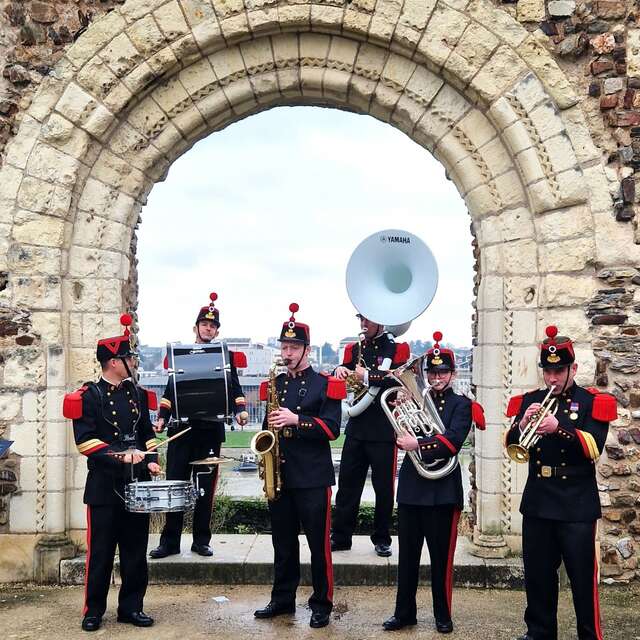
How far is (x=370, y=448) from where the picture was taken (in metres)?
6.59

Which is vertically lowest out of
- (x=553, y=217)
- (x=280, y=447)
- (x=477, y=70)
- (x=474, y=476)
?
(x=474, y=476)

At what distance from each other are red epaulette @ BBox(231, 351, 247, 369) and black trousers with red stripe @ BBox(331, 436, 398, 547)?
40.8 inches

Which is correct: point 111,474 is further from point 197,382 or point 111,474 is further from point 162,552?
point 162,552

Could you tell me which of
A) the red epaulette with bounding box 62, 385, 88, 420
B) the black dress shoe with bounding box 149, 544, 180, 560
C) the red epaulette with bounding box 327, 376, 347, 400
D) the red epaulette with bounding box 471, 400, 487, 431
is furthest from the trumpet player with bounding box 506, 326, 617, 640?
the black dress shoe with bounding box 149, 544, 180, 560

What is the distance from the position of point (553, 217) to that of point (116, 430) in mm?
3691

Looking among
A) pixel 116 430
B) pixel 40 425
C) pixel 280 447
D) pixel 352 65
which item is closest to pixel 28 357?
pixel 40 425

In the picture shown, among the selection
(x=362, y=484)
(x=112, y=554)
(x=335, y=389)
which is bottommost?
(x=112, y=554)

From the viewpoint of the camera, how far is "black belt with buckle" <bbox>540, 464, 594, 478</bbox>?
474 centimetres

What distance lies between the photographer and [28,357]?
6.58m

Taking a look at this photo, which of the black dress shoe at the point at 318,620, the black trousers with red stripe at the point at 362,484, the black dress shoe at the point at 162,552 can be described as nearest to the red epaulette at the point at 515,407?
the black trousers with red stripe at the point at 362,484

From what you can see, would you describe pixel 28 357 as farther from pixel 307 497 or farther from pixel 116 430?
pixel 307 497

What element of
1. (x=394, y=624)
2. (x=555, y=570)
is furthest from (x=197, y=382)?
(x=555, y=570)

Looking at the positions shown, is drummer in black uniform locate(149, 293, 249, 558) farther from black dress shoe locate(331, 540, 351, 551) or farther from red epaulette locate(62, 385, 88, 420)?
red epaulette locate(62, 385, 88, 420)

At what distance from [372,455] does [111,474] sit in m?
2.16
